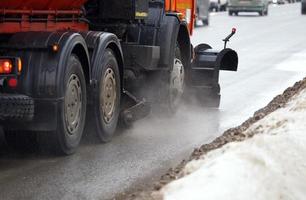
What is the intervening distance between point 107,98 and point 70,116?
3.36 feet

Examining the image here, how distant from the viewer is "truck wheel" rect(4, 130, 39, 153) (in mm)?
7363

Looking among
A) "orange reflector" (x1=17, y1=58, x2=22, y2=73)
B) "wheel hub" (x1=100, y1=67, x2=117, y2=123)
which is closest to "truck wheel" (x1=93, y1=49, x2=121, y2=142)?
"wheel hub" (x1=100, y1=67, x2=117, y2=123)

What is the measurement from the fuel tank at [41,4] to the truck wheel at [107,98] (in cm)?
65

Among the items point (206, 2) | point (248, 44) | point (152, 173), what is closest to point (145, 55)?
point (152, 173)

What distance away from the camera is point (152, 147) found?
27.1 ft

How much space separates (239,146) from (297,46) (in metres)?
19.8

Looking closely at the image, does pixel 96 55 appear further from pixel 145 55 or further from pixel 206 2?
pixel 206 2

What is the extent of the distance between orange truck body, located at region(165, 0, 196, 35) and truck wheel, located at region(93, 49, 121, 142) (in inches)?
76.0

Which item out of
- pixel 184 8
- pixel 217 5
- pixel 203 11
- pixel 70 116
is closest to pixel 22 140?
pixel 70 116

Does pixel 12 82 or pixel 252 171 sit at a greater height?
pixel 12 82

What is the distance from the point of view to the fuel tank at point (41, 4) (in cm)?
671

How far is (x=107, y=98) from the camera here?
8.31 meters

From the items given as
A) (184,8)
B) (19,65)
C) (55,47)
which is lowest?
(19,65)

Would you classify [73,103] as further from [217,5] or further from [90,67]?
[217,5]
